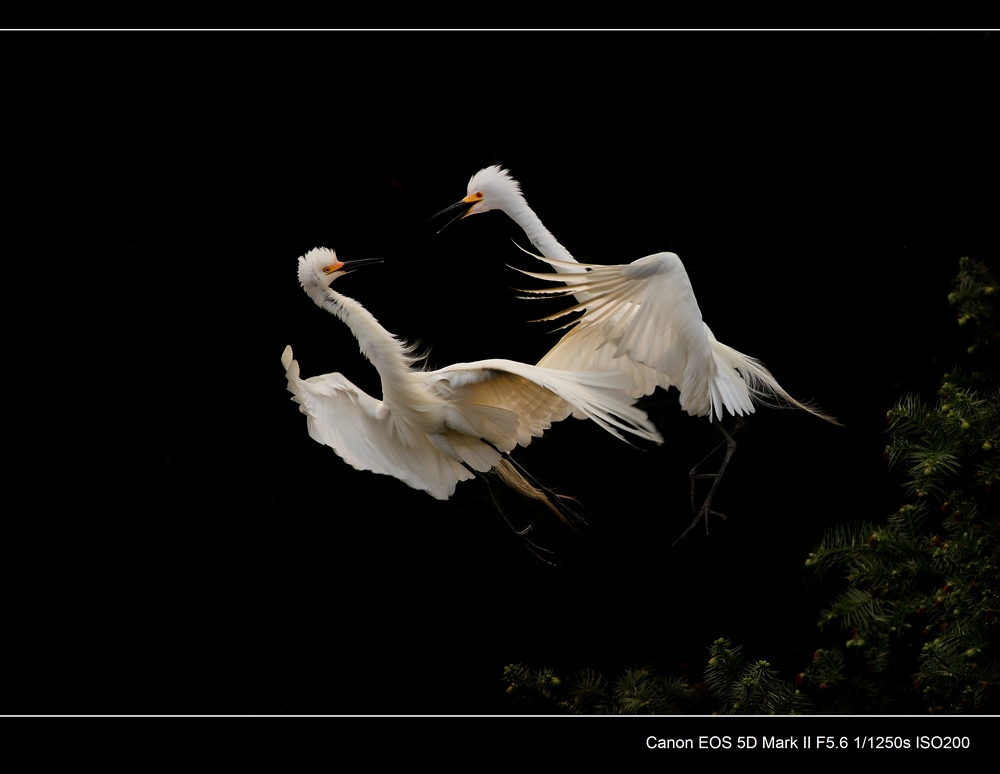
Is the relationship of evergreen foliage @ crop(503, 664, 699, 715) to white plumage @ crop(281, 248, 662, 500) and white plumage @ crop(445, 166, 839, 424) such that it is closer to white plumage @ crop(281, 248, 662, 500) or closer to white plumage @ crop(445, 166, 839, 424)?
white plumage @ crop(281, 248, 662, 500)

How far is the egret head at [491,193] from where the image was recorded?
214cm

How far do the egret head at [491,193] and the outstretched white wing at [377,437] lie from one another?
0.47 m

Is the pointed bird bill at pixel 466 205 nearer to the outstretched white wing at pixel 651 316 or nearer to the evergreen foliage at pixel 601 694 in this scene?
the outstretched white wing at pixel 651 316

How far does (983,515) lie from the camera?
1773 millimetres

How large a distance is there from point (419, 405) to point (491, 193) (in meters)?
0.58

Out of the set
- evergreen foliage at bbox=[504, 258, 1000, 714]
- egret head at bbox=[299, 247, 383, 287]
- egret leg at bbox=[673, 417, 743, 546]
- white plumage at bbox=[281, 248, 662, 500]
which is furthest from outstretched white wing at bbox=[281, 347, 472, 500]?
egret leg at bbox=[673, 417, 743, 546]

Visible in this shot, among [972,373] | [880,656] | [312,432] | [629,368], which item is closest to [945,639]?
[880,656]

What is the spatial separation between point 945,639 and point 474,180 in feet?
4.41

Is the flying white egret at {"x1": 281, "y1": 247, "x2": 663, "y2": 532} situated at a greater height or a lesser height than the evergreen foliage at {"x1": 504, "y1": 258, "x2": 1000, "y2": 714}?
greater

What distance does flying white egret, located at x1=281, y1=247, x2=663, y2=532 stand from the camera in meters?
1.79

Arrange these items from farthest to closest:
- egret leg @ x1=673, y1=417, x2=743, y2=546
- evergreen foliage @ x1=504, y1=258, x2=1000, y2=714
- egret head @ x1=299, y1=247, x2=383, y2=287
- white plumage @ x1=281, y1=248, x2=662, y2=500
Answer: egret leg @ x1=673, y1=417, x2=743, y2=546
egret head @ x1=299, y1=247, x2=383, y2=287
white plumage @ x1=281, y1=248, x2=662, y2=500
evergreen foliage @ x1=504, y1=258, x2=1000, y2=714

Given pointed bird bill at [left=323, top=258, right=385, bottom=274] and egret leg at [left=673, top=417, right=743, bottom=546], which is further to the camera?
egret leg at [left=673, top=417, right=743, bottom=546]

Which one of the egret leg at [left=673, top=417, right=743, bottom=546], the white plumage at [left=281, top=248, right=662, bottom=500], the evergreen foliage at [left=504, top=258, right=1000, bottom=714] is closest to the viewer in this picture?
the evergreen foliage at [left=504, top=258, right=1000, bottom=714]

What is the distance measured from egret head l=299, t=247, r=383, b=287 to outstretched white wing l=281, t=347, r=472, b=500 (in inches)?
8.4
